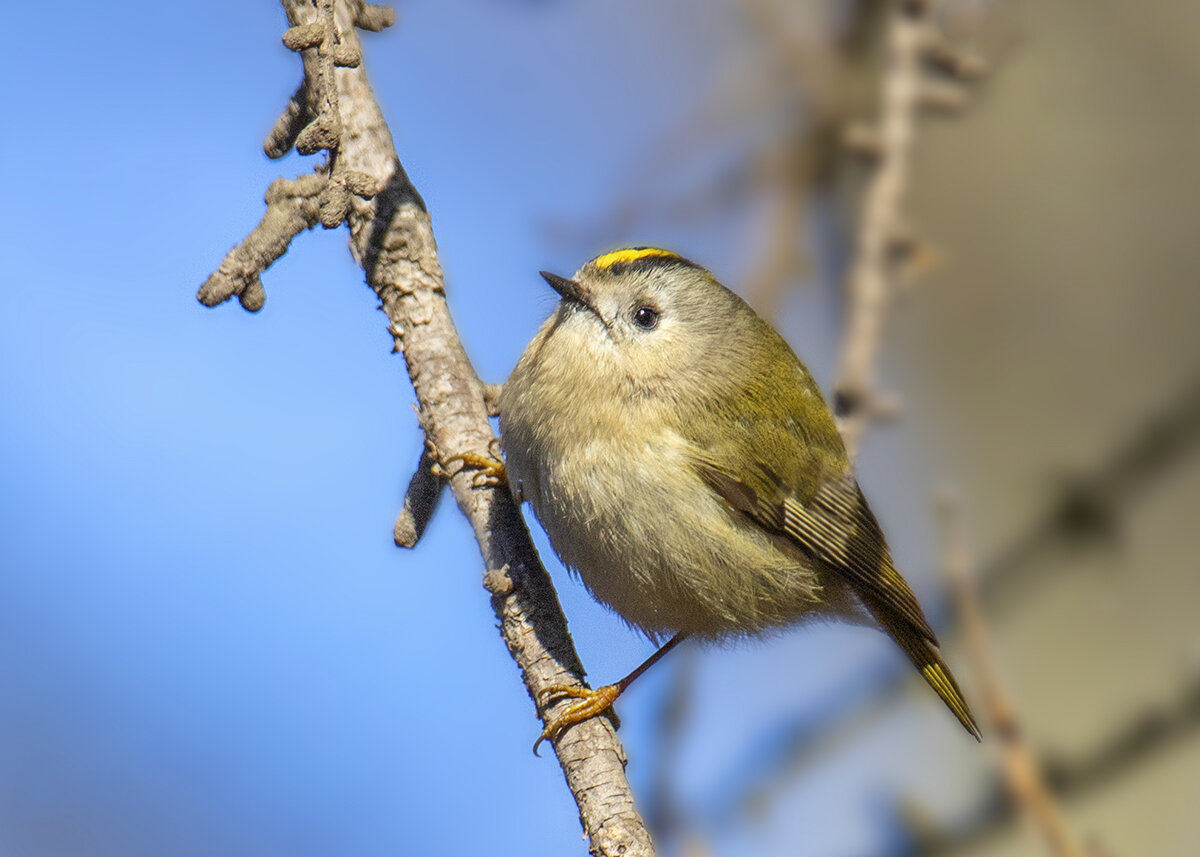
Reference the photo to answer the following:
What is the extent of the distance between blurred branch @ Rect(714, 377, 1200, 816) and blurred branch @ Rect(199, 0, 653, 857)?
1019mm

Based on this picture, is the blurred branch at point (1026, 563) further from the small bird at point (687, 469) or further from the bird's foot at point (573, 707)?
the bird's foot at point (573, 707)

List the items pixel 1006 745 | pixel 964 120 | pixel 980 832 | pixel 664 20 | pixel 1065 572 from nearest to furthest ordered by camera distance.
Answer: pixel 1006 745 → pixel 980 832 → pixel 1065 572 → pixel 964 120 → pixel 664 20

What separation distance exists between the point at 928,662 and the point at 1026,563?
0.73 meters

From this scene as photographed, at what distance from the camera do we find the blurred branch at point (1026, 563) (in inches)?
118

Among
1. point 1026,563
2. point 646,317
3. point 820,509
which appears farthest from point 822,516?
point 1026,563

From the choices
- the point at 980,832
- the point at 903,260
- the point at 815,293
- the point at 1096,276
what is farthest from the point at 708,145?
the point at 980,832

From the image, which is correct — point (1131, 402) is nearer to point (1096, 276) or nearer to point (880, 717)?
point (1096, 276)

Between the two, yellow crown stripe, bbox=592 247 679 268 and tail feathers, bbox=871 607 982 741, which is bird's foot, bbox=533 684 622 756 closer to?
tail feathers, bbox=871 607 982 741

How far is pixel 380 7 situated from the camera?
7.56 feet

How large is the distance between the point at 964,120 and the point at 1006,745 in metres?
2.31

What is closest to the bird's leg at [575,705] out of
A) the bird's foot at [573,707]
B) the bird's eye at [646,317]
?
the bird's foot at [573,707]

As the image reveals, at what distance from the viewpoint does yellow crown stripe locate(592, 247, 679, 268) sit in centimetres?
263

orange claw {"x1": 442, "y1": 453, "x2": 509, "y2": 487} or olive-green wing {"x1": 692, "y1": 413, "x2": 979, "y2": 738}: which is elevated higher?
orange claw {"x1": 442, "y1": 453, "x2": 509, "y2": 487}

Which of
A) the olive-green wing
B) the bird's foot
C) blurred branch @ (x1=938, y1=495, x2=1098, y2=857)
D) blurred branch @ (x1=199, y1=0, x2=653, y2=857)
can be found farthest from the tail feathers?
blurred branch @ (x1=199, y1=0, x2=653, y2=857)
